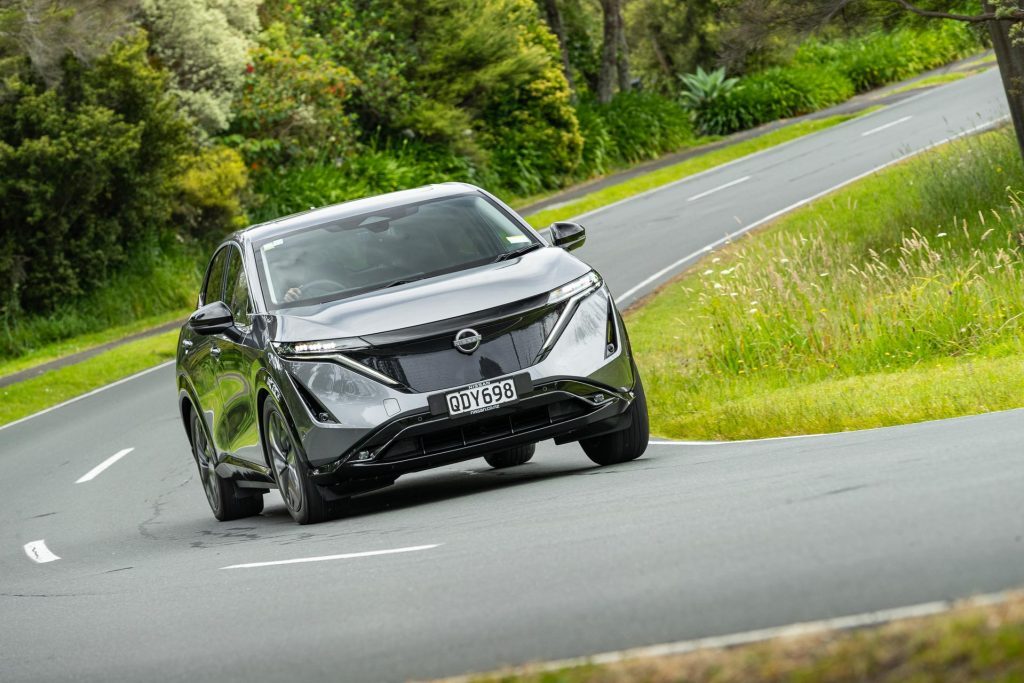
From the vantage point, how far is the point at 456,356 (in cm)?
870

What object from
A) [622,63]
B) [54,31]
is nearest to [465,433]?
[54,31]

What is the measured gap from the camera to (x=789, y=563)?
5.51 metres

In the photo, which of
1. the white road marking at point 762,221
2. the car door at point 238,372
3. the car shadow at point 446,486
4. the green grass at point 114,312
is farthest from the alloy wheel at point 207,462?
the green grass at point 114,312

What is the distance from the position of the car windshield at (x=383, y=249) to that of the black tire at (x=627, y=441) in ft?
4.02

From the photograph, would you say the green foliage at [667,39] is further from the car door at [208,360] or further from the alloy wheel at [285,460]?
the alloy wheel at [285,460]

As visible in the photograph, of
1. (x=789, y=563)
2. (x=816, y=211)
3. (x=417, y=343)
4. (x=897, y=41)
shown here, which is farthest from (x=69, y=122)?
(x=897, y=41)

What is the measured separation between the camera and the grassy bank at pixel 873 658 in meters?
3.74

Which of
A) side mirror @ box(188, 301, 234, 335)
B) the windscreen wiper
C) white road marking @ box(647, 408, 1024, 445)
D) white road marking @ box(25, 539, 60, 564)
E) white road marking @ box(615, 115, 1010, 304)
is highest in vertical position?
side mirror @ box(188, 301, 234, 335)

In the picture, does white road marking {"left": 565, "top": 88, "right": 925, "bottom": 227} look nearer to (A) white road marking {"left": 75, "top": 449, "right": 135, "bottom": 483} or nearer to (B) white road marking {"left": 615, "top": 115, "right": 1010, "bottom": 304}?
(B) white road marking {"left": 615, "top": 115, "right": 1010, "bottom": 304}

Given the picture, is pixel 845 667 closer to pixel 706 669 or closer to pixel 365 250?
pixel 706 669

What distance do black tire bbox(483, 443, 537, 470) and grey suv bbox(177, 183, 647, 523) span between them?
4.70ft

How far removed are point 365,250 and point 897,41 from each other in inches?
1779

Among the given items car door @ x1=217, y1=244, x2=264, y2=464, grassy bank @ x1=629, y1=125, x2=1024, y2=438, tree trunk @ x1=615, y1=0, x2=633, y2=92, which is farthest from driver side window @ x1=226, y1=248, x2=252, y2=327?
tree trunk @ x1=615, y1=0, x2=633, y2=92

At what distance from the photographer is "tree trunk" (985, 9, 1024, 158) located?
62.9ft
